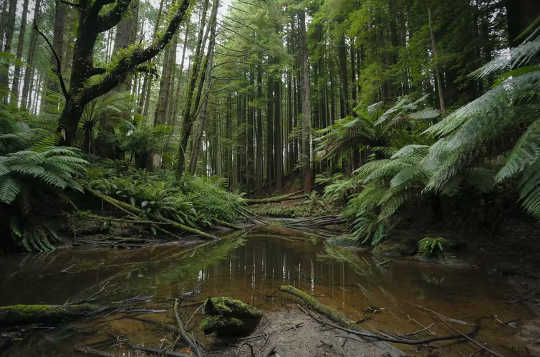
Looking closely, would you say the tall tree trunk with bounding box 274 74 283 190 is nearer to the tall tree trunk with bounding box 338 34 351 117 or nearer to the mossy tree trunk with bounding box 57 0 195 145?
the tall tree trunk with bounding box 338 34 351 117

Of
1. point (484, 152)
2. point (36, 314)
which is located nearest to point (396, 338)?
point (36, 314)

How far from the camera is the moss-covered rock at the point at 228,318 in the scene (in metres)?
1.23

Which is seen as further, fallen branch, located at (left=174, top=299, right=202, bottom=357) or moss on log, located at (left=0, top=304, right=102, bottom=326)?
moss on log, located at (left=0, top=304, right=102, bottom=326)

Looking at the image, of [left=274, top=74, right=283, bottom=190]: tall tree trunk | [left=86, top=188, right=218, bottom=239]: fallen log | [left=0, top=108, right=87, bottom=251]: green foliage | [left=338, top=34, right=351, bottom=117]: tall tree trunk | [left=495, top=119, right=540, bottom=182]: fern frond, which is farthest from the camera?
[left=274, top=74, right=283, bottom=190]: tall tree trunk

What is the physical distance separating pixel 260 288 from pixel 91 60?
15.8ft

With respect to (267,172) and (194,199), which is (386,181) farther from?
(267,172)

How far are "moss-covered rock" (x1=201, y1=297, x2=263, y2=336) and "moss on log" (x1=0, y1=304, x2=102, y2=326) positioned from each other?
0.82 m

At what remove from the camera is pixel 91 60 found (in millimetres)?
4117

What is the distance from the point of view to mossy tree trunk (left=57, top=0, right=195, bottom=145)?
3.96 metres

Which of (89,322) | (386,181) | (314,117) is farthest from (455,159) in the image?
(314,117)

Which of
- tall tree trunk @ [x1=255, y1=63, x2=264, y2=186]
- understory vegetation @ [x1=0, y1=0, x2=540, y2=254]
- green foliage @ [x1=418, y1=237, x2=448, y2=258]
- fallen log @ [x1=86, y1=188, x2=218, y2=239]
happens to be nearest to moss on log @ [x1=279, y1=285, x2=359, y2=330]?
understory vegetation @ [x1=0, y1=0, x2=540, y2=254]

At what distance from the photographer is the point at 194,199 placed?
6.36 metres

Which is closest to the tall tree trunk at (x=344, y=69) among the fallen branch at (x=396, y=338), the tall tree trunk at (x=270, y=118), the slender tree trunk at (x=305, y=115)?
the slender tree trunk at (x=305, y=115)

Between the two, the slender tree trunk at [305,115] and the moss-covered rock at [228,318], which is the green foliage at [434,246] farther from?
the slender tree trunk at [305,115]
